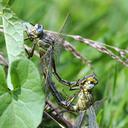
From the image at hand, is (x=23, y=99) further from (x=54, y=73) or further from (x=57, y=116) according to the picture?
(x=57, y=116)

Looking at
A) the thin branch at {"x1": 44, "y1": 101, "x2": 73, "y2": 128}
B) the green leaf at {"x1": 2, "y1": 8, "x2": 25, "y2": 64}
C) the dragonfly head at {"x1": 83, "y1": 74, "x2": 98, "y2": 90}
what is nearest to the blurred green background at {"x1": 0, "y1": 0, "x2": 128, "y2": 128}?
the thin branch at {"x1": 44, "y1": 101, "x2": 73, "y2": 128}

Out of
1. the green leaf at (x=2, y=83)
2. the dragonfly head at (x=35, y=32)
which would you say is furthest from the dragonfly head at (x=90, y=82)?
the green leaf at (x=2, y=83)

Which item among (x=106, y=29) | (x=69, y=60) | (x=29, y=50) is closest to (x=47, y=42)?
(x=29, y=50)

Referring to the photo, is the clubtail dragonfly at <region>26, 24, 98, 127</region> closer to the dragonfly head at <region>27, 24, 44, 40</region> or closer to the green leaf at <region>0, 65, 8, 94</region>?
the dragonfly head at <region>27, 24, 44, 40</region>

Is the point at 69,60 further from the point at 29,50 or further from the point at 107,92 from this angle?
the point at 29,50

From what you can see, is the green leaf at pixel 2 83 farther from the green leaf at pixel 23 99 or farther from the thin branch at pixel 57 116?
the thin branch at pixel 57 116
